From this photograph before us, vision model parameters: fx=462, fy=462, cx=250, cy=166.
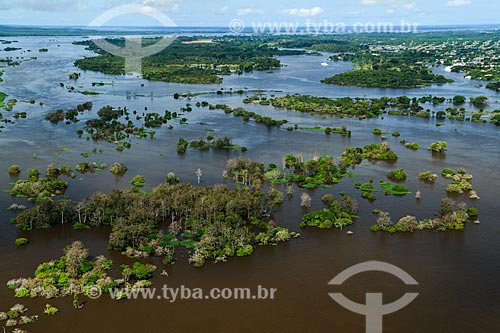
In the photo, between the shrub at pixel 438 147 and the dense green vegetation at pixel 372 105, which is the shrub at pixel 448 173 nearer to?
the shrub at pixel 438 147

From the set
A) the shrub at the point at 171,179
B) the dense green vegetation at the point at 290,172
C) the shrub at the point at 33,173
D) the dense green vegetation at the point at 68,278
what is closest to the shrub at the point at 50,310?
the dense green vegetation at the point at 68,278

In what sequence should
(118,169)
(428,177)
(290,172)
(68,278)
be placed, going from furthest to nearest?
(290,172) → (118,169) → (428,177) → (68,278)

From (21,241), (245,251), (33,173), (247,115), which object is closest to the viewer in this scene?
(245,251)

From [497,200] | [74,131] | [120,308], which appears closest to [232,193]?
[120,308]

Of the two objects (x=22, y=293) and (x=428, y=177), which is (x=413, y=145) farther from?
(x=22, y=293)

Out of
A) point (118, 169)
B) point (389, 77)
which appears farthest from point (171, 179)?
point (389, 77)

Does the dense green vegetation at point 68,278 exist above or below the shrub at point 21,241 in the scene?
below

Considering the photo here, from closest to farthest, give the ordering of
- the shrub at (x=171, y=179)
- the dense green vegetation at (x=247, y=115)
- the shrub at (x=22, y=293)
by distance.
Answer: the shrub at (x=22, y=293)
the shrub at (x=171, y=179)
the dense green vegetation at (x=247, y=115)

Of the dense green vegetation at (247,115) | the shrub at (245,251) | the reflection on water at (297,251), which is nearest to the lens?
the reflection on water at (297,251)

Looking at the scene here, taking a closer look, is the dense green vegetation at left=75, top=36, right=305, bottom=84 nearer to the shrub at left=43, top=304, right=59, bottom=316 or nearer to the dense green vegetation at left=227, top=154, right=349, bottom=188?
the dense green vegetation at left=227, top=154, right=349, bottom=188
